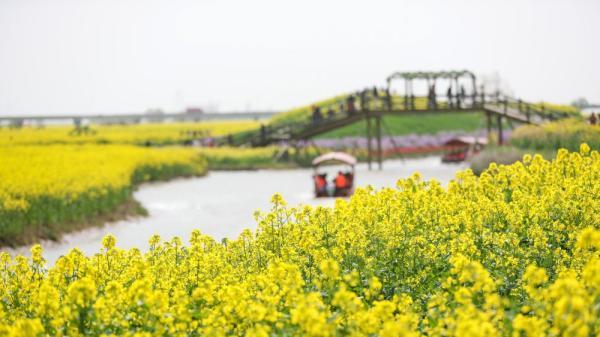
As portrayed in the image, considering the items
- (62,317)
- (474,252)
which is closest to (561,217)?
(474,252)

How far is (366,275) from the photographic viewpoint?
10.2 meters

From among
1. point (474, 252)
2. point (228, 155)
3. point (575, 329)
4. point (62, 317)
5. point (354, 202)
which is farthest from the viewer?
point (228, 155)

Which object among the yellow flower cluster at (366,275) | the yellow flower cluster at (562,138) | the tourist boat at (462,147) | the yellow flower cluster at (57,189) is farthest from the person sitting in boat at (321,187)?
the tourist boat at (462,147)

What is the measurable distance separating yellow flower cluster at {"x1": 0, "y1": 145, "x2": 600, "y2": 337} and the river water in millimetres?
3671

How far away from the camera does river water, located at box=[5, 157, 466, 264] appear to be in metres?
23.3

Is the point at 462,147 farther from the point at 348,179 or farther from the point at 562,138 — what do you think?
the point at 562,138

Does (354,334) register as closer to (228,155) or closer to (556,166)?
(556,166)

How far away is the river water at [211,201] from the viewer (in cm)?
2328

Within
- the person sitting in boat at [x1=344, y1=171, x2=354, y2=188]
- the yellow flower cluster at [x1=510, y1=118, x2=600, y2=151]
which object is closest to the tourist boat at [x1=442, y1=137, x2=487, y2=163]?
the yellow flower cluster at [x1=510, y1=118, x2=600, y2=151]

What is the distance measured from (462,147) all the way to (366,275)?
4275 cm

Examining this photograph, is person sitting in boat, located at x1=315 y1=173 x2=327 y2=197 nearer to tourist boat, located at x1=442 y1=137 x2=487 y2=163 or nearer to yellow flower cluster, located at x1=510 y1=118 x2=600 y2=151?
yellow flower cluster, located at x1=510 y1=118 x2=600 y2=151

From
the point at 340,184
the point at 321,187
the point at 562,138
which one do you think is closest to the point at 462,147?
the point at 340,184

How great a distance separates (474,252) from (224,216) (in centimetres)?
1769

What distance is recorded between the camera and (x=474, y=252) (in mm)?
10414
